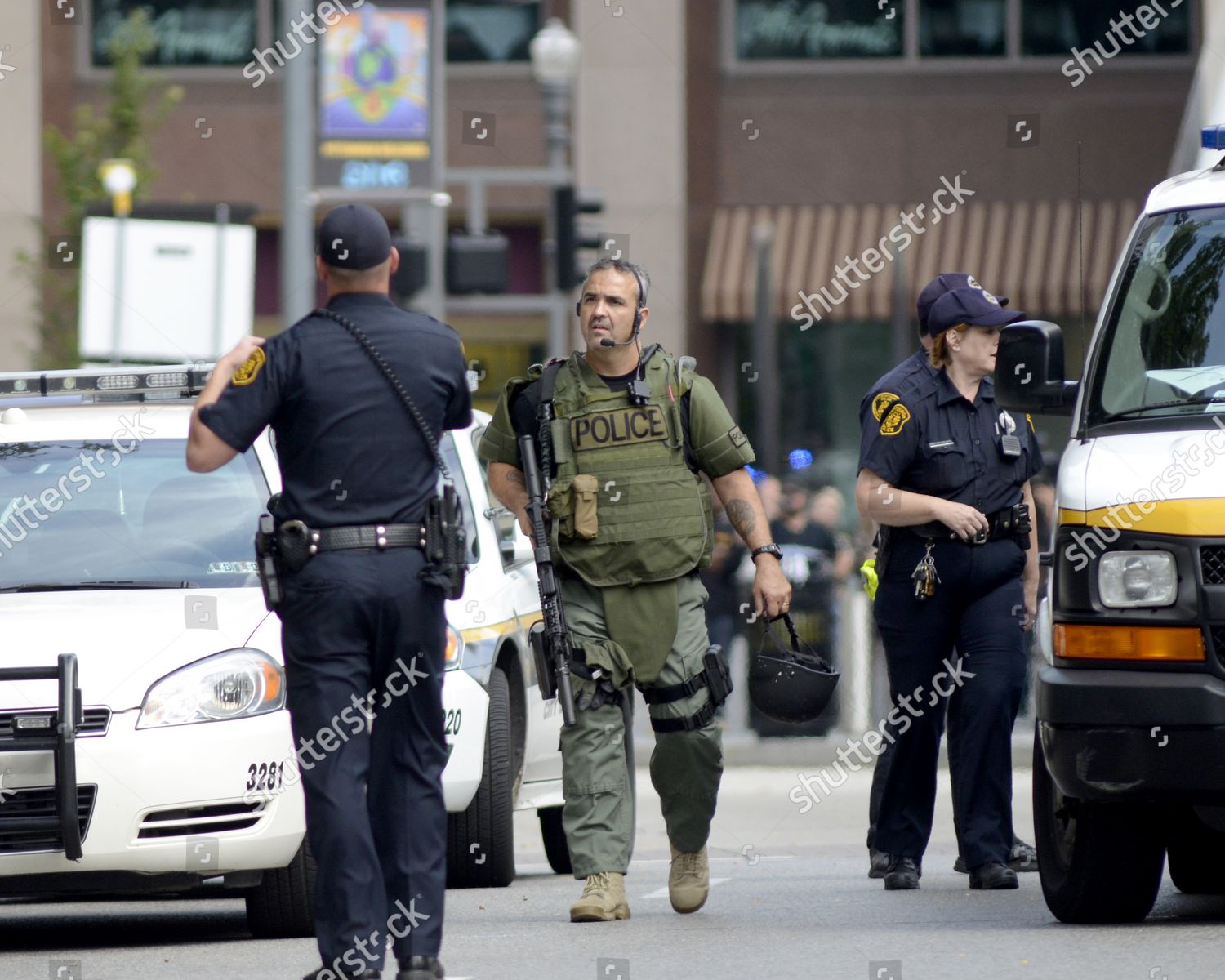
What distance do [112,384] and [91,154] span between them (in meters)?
13.3

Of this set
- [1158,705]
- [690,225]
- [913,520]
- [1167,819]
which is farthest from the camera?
[690,225]

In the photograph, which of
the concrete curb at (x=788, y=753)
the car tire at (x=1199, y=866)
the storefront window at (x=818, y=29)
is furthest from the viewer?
the storefront window at (x=818, y=29)

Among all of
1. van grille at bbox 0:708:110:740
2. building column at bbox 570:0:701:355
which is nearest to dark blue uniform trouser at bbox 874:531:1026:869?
van grille at bbox 0:708:110:740

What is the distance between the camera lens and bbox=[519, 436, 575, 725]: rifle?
711 cm

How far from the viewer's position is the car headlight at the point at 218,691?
6863mm

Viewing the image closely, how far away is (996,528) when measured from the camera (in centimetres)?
802

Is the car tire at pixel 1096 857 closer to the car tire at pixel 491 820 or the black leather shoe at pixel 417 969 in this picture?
the black leather shoe at pixel 417 969

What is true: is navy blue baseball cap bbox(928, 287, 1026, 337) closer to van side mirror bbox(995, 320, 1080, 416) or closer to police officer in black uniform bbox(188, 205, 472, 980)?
van side mirror bbox(995, 320, 1080, 416)

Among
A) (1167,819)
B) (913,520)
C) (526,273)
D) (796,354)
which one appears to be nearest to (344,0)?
(526,273)

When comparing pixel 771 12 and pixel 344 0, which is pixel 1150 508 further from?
pixel 771 12

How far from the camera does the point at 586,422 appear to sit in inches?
288

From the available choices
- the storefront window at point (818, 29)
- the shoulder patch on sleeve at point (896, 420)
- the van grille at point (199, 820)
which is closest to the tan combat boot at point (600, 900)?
the van grille at point (199, 820)

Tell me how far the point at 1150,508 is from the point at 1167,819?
39.9 inches

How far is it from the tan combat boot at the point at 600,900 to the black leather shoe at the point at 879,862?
1.40 m
